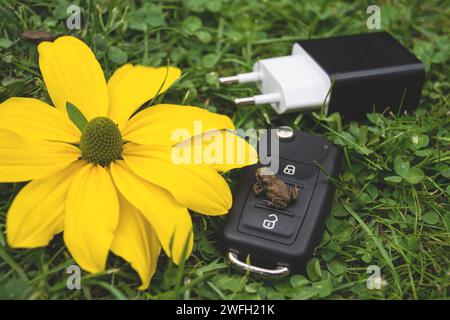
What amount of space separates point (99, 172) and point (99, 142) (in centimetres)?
6

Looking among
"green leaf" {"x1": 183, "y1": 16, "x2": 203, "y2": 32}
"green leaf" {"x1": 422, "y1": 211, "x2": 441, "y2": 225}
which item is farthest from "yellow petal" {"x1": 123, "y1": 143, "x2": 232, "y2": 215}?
"green leaf" {"x1": 183, "y1": 16, "x2": 203, "y2": 32}

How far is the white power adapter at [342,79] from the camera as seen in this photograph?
4.66ft

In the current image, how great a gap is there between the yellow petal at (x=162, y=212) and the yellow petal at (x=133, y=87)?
0.56 ft

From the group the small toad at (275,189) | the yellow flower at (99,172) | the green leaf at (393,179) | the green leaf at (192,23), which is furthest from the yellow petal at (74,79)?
the green leaf at (393,179)

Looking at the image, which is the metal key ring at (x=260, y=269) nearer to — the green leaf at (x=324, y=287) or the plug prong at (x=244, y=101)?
the green leaf at (x=324, y=287)

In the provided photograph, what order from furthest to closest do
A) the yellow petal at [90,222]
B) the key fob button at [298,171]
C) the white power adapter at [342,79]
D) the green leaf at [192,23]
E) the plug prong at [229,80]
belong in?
the green leaf at [192,23] < the plug prong at [229,80] < the white power adapter at [342,79] < the key fob button at [298,171] < the yellow petal at [90,222]

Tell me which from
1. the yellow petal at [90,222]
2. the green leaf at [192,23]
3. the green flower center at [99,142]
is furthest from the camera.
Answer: the green leaf at [192,23]

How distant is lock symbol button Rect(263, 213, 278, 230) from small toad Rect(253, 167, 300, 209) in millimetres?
23

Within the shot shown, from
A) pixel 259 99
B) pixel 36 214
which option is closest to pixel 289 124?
pixel 259 99

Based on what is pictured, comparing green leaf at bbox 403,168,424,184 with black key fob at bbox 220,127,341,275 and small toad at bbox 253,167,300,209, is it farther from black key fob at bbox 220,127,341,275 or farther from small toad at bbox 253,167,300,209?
small toad at bbox 253,167,300,209

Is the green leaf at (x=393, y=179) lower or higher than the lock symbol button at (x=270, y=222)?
lower

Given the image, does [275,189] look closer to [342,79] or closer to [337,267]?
[337,267]

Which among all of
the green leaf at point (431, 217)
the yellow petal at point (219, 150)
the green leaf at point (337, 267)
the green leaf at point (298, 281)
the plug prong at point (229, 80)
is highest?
the yellow petal at point (219, 150)
